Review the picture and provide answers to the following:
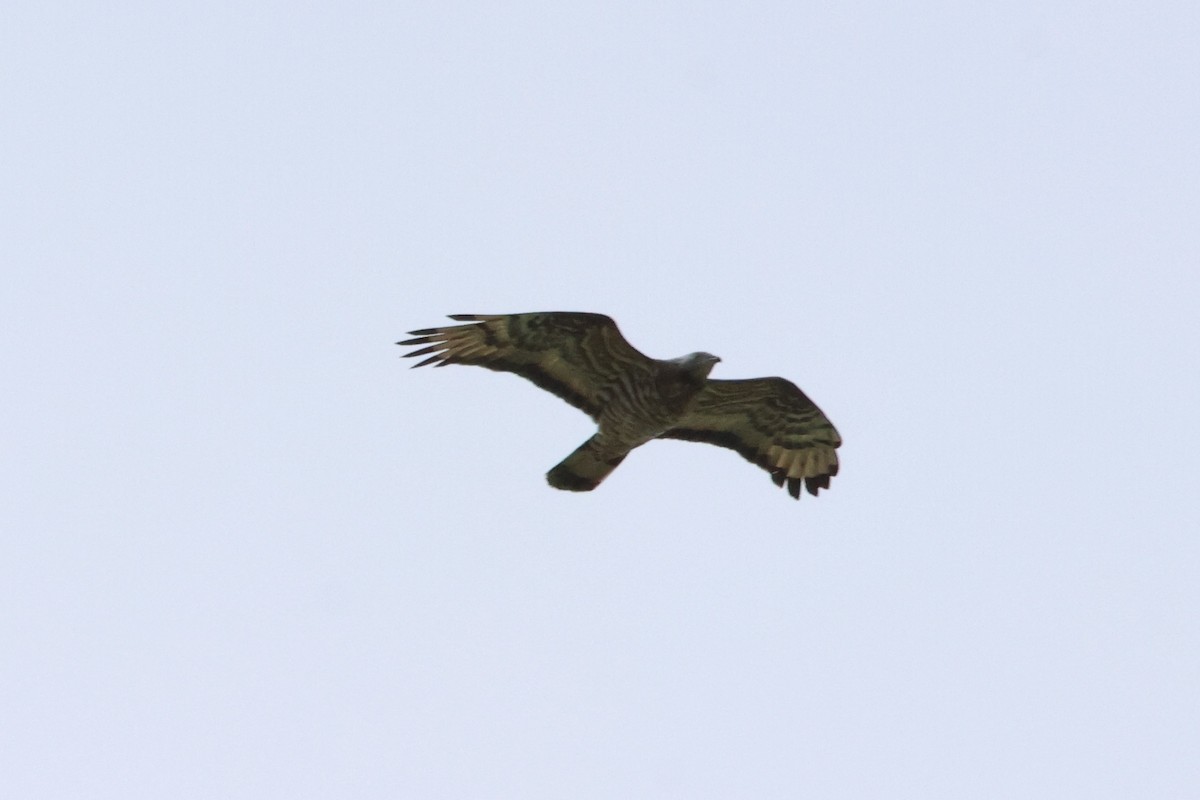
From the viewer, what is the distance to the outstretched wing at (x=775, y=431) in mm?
16406

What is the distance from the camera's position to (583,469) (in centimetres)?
1592

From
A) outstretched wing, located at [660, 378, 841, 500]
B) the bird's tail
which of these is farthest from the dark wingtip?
the bird's tail

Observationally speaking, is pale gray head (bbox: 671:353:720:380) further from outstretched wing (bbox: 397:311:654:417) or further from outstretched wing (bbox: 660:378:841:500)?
outstretched wing (bbox: 660:378:841:500)

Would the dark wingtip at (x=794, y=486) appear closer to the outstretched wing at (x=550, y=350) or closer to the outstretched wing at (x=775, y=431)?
the outstretched wing at (x=775, y=431)

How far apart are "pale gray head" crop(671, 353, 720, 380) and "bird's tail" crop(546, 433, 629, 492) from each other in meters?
1.13

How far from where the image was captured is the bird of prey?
49.7ft

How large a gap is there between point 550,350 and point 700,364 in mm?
1349

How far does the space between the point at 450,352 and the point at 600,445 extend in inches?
65.5

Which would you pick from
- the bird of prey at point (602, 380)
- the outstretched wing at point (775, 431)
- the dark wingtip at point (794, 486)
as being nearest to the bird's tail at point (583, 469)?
the bird of prey at point (602, 380)

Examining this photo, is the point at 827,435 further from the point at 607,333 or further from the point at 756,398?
the point at 607,333

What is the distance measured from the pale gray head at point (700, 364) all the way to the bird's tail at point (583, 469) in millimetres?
1127

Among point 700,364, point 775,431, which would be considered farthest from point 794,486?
point 700,364

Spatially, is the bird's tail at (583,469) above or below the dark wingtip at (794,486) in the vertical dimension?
below

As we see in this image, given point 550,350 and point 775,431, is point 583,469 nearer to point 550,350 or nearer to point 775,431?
point 550,350
